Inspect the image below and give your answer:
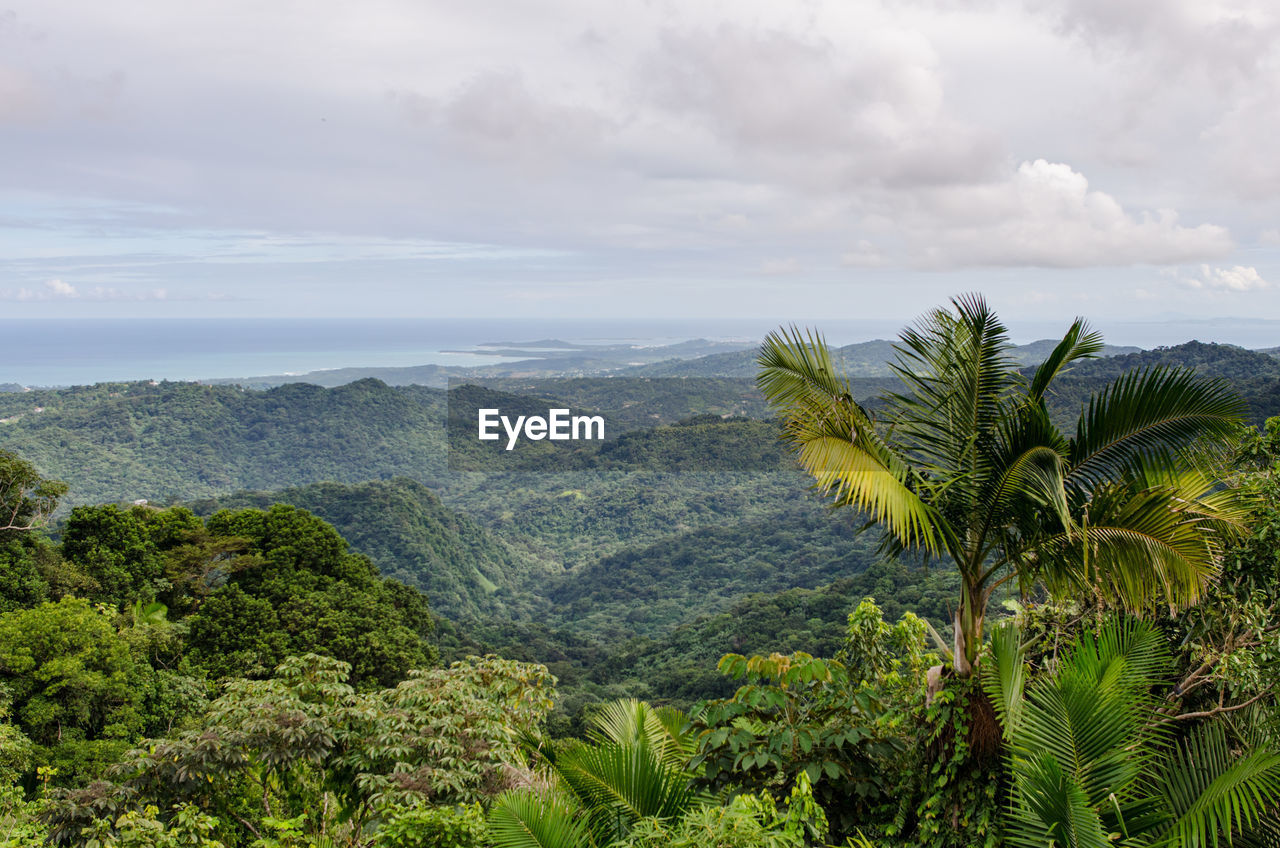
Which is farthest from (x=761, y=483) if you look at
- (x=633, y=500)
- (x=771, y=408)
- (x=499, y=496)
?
(x=771, y=408)

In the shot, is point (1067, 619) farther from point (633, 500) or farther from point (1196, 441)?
point (633, 500)

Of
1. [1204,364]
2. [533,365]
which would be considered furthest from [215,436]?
[1204,364]

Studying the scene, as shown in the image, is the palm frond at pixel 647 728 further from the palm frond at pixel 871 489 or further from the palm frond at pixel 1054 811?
the palm frond at pixel 1054 811

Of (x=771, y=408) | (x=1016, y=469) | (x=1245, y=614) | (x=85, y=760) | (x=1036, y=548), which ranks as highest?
(x=771, y=408)

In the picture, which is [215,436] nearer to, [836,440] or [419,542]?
[419,542]

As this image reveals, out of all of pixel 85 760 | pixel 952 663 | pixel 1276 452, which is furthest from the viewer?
pixel 85 760

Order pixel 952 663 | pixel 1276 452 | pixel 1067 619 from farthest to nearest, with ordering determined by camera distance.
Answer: pixel 1276 452
pixel 1067 619
pixel 952 663

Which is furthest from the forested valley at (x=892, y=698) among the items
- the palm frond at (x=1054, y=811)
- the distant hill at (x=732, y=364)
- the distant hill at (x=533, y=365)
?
the distant hill at (x=533, y=365)

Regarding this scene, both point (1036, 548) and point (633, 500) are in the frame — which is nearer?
point (1036, 548)
